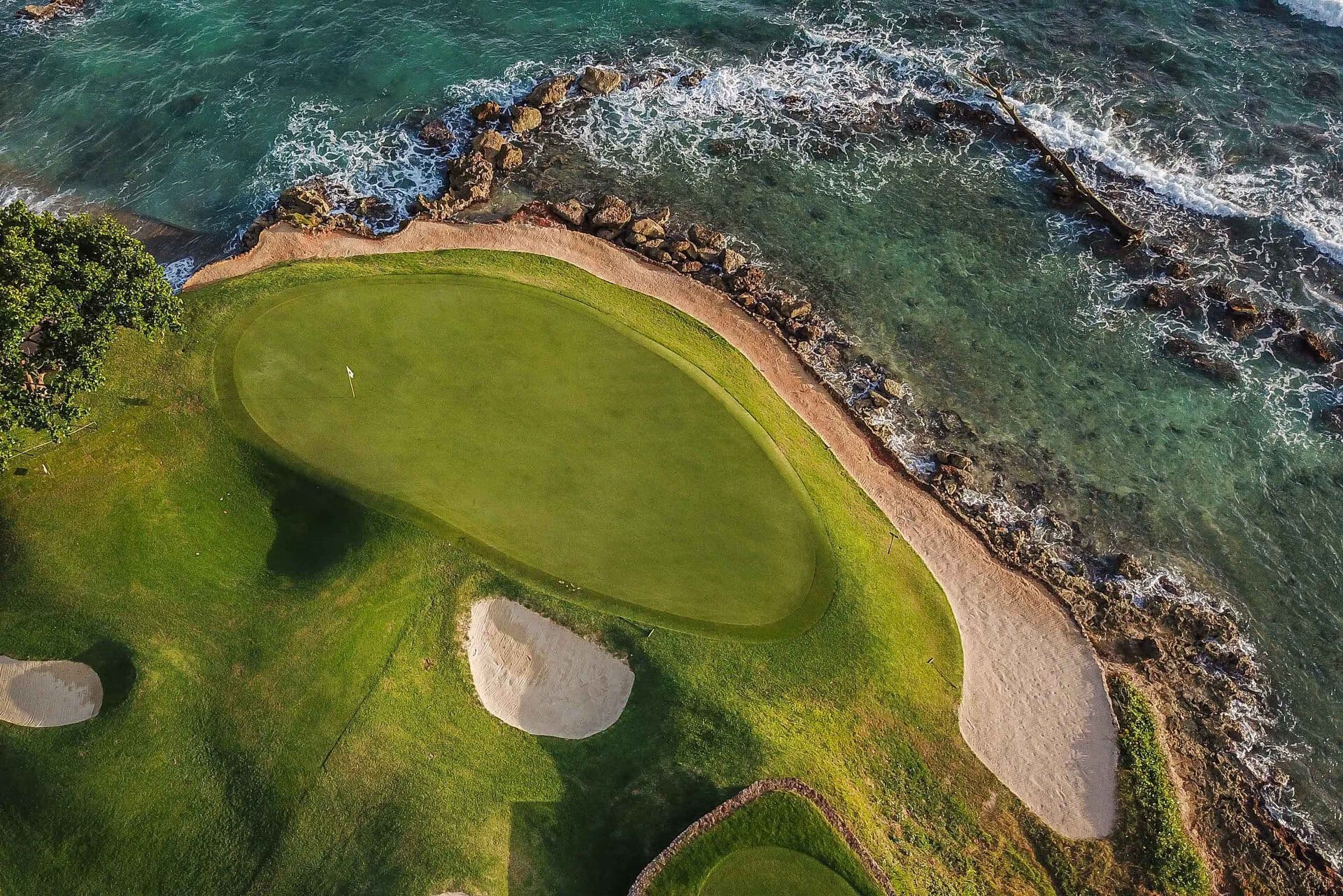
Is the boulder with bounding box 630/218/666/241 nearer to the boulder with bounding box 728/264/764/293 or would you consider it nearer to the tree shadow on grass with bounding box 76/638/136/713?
the boulder with bounding box 728/264/764/293

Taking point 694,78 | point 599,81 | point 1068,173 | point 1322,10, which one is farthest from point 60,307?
point 1322,10

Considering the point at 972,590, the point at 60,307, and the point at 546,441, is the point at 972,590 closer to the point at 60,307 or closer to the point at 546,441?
the point at 546,441

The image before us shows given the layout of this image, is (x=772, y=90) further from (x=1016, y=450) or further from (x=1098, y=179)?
(x=1016, y=450)

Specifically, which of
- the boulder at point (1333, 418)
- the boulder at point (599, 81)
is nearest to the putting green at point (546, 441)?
the boulder at point (599, 81)

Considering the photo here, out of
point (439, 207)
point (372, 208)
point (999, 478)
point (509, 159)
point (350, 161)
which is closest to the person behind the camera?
point (999, 478)

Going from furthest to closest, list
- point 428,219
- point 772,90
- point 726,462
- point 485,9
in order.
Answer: point 485,9
point 772,90
point 428,219
point 726,462

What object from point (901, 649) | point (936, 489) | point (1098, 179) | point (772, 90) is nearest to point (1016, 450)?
point (936, 489)
